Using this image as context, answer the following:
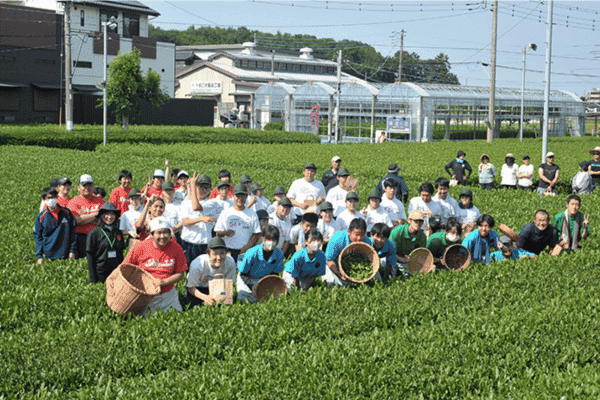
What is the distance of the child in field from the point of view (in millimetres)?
9375

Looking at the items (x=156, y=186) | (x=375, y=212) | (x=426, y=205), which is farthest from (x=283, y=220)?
(x=156, y=186)

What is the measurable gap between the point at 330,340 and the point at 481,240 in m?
4.70

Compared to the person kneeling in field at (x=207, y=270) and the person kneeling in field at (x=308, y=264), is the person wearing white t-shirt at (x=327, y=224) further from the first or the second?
the person kneeling in field at (x=207, y=270)

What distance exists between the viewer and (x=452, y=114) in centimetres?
5719

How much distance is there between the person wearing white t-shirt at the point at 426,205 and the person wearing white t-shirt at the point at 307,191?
2.03 metres

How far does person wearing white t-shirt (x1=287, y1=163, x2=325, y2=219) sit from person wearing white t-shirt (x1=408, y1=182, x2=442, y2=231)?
2.03 meters

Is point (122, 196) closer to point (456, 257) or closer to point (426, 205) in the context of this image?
point (426, 205)

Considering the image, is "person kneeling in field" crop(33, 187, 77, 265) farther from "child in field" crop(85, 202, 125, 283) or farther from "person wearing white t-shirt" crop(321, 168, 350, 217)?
"person wearing white t-shirt" crop(321, 168, 350, 217)

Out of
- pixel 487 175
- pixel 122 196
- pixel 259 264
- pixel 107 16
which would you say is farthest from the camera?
pixel 107 16

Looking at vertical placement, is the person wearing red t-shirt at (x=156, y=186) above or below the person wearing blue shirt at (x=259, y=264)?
above

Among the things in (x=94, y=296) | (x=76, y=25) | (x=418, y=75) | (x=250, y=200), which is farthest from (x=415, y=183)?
(x=418, y=75)

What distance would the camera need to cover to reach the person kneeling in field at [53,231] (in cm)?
1074

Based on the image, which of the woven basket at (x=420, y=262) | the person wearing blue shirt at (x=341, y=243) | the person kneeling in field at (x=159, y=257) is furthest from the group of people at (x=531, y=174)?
the person kneeling in field at (x=159, y=257)

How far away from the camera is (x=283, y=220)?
11.6 meters
